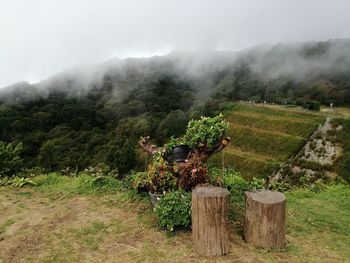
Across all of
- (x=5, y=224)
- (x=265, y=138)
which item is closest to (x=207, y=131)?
(x=5, y=224)

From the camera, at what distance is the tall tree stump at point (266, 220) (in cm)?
552

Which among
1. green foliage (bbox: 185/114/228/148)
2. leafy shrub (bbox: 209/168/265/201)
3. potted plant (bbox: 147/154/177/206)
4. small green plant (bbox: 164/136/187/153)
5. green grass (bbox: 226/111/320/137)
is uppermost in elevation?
green foliage (bbox: 185/114/228/148)

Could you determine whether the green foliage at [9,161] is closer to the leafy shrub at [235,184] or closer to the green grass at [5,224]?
the green grass at [5,224]

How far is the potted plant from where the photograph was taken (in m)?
6.59

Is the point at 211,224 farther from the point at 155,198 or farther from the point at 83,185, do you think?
the point at 83,185

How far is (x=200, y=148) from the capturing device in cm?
656

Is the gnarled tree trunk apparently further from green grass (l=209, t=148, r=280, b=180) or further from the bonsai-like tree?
green grass (l=209, t=148, r=280, b=180)

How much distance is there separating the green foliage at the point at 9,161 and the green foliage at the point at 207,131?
6421 mm

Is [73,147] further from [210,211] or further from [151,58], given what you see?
[151,58]

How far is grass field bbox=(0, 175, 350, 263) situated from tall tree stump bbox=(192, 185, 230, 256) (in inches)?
5.7

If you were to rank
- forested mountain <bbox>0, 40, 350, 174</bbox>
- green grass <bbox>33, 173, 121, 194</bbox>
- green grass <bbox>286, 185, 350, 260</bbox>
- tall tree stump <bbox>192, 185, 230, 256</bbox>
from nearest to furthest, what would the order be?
tall tree stump <bbox>192, 185, 230, 256</bbox>, green grass <bbox>286, 185, 350, 260</bbox>, green grass <bbox>33, 173, 121, 194</bbox>, forested mountain <bbox>0, 40, 350, 174</bbox>

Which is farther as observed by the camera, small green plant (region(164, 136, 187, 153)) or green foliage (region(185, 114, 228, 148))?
small green plant (region(164, 136, 187, 153))

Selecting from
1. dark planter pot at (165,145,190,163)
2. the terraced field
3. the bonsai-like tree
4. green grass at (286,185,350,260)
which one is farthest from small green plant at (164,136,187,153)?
the terraced field

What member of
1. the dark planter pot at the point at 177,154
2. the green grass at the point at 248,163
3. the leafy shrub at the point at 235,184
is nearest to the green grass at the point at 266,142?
the green grass at the point at 248,163
